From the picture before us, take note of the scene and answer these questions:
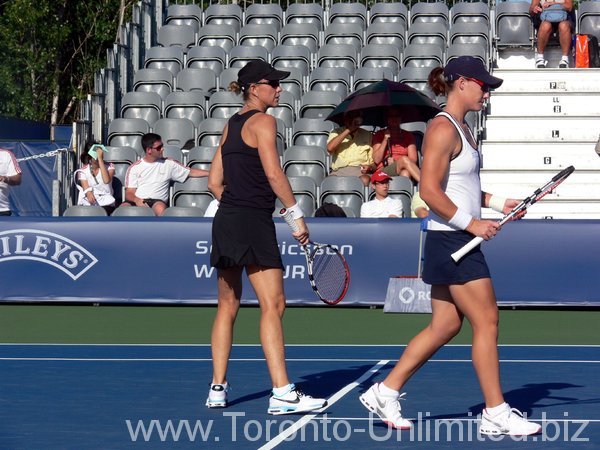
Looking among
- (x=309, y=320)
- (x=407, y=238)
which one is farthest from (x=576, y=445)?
(x=407, y=238)

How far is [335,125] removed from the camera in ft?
62.3

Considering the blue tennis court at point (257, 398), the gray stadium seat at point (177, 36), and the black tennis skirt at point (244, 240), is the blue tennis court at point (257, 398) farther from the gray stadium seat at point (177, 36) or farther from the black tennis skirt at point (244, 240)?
the gray stadium seat at point (177, 36)

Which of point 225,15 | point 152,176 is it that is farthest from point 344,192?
point 225,15

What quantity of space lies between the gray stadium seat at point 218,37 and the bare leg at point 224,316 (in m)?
14.7

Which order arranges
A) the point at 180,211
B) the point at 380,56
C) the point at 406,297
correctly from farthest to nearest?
the point at 380,56 < the point at 180,211 < the point at 406,297

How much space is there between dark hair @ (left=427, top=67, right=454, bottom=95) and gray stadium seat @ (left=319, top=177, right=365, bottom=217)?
368 inches

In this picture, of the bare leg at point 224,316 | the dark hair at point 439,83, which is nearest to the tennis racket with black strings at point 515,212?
the dark hair at point 439,83

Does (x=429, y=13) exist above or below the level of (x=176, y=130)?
above

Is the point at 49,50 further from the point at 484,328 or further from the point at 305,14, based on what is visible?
the point at 484,328

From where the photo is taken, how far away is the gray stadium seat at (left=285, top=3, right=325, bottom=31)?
22.7m

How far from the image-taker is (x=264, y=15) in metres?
22.9

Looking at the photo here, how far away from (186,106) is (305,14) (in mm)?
3813

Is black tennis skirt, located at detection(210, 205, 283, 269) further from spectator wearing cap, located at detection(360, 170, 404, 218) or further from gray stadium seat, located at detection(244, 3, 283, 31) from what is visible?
gray stadium seat, located at detection(244, 3, 283, 31)

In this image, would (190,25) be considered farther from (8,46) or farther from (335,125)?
(8,46)
